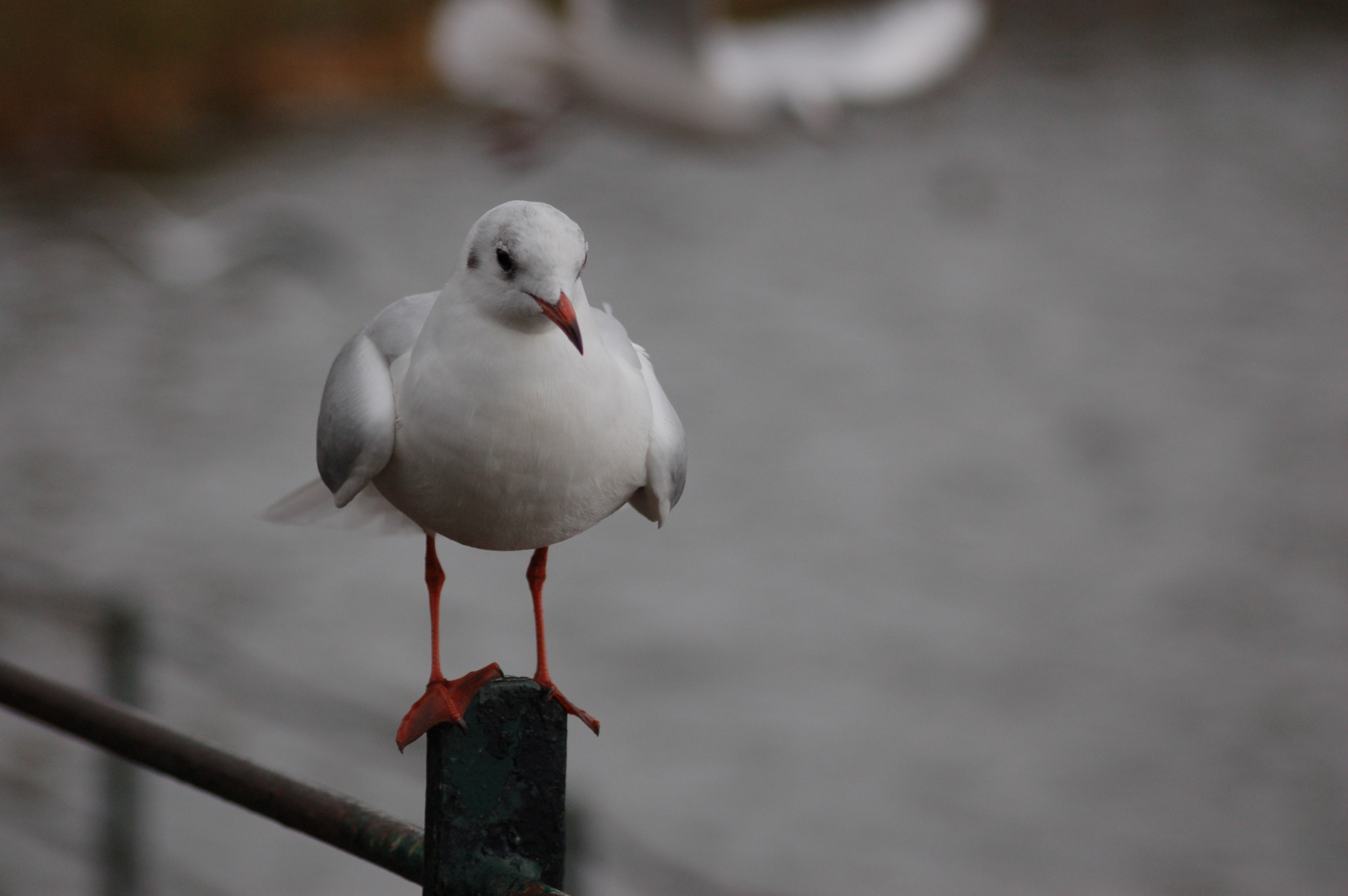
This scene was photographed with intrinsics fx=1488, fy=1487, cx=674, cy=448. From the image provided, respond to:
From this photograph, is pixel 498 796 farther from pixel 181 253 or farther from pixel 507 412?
pixel 181 253

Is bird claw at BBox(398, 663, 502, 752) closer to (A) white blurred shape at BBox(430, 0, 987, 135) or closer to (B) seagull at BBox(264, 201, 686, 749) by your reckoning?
(B) seagull at BBox(264, 201, 686, 749)

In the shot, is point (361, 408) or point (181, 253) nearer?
point (361, 408)

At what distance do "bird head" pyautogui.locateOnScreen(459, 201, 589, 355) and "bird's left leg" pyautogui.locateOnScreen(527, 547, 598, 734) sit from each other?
188 millimetres

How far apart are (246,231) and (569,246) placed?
689cm

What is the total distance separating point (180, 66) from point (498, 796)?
13198 millimetres

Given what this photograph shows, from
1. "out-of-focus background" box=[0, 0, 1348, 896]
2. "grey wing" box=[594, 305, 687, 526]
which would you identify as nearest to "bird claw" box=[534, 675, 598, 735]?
"grey wing" box=[594, 305, 687, 526]

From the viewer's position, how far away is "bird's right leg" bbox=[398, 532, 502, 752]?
83 centimetres

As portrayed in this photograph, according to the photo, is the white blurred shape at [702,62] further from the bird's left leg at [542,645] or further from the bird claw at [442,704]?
the bird claw at [442,704]

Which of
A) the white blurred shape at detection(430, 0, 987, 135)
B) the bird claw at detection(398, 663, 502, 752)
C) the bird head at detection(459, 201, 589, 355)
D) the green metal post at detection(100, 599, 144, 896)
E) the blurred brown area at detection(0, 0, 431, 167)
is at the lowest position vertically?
the bird claw at detection(398, 663, 502, 752)

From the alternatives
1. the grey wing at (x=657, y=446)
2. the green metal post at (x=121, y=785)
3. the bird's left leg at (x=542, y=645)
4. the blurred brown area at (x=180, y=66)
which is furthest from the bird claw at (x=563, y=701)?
the blurred brown area at (x=180, y=66)

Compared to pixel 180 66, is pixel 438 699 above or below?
below

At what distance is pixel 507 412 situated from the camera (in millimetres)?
763

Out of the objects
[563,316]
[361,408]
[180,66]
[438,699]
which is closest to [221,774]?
[438,699]

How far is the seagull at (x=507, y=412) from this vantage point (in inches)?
29.6
